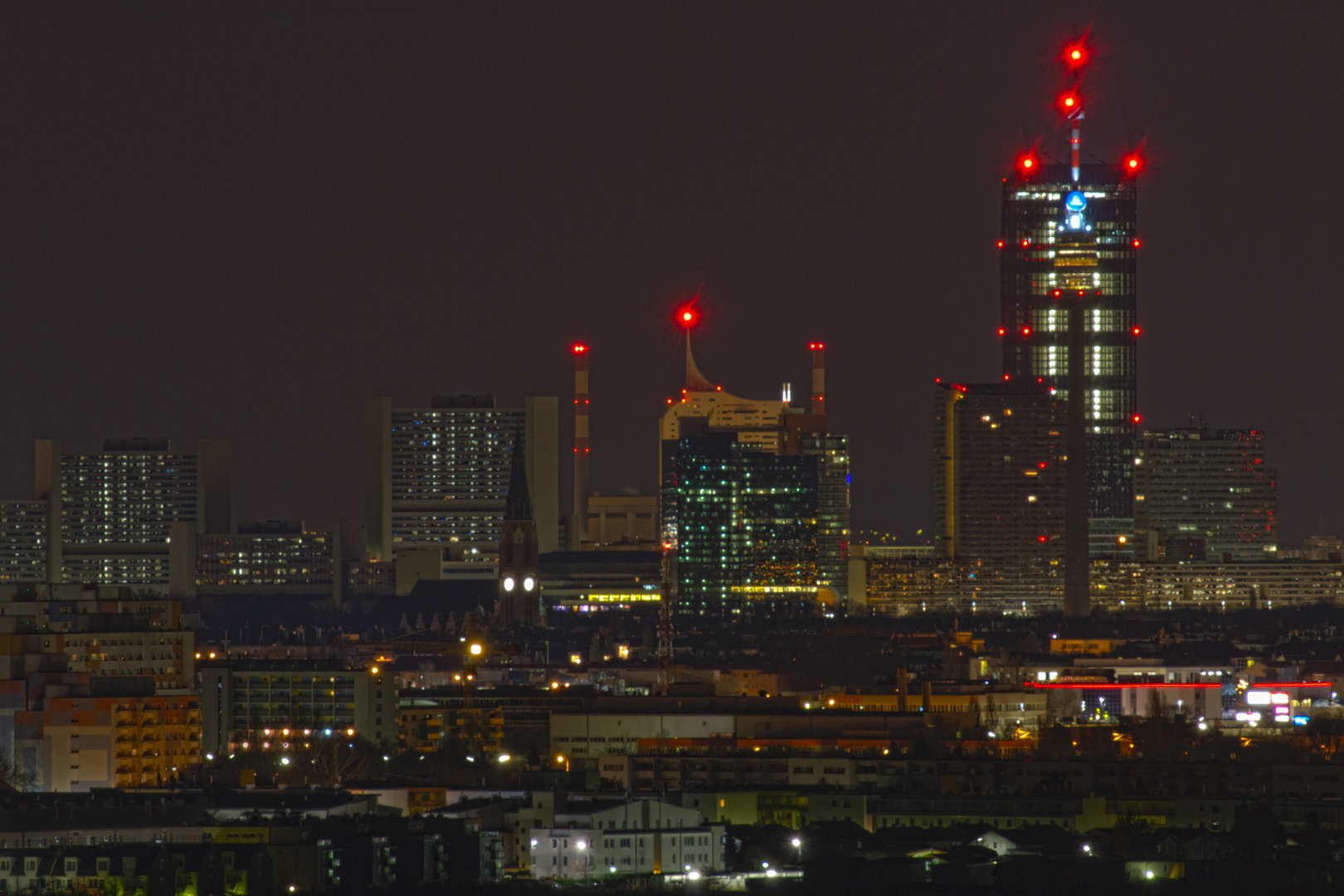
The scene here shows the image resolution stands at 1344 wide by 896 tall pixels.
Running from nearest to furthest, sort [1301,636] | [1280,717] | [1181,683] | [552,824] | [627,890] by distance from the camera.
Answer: [627,890], [552,824], [1280,717], [1181,683], [1301,636]

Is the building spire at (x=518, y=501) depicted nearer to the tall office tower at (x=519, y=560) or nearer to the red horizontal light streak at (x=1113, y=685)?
the tall office tower at (x=519, y=560)

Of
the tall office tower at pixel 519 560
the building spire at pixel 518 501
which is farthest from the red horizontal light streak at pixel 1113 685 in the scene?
the building spire at pixel 518 501

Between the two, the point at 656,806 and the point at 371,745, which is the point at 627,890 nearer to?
the point at 656,806

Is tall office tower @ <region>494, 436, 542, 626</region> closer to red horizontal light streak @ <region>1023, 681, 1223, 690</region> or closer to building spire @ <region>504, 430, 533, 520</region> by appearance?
building spire @ <region>504, 430, 533, 520</region>

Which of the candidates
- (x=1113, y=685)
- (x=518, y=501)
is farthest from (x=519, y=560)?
(x=1113, y=685)

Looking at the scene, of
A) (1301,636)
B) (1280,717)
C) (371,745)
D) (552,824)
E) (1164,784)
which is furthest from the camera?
(1301,636)

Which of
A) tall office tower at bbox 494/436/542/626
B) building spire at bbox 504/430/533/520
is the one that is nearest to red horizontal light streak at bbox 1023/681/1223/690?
tall office tower at bbox 494/436/542/626

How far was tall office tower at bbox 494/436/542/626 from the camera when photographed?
178 metres

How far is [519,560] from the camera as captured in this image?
178 metres

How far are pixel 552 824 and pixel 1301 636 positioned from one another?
10676cm

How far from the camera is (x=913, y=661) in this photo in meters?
144

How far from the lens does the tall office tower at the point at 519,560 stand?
17825 cm

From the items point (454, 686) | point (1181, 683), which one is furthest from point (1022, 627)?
point (454, 686)

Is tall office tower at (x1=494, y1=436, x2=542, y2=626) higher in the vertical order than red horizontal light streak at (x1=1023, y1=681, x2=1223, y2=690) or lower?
higher
